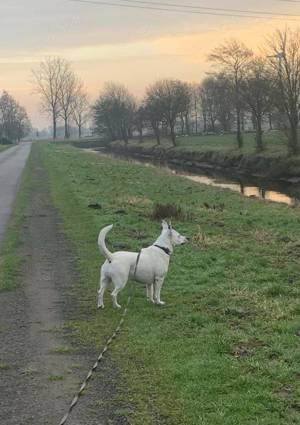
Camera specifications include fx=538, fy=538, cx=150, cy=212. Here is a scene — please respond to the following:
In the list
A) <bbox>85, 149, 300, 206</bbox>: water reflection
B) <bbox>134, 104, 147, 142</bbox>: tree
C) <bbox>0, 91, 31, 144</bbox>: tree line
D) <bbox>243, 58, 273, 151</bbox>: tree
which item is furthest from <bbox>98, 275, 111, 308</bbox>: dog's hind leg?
<bbox>0, 91, 31, 144</bbox>: tree line

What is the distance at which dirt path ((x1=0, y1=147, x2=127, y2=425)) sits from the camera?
5.87 metres

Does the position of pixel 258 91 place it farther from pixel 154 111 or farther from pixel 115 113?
pixel 115 113

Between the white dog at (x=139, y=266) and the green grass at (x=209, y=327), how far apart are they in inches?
14.5

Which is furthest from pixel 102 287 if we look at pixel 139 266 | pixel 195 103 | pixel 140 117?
pixel 195 103

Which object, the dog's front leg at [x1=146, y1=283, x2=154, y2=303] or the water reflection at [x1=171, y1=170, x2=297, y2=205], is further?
the water reflection at [x1=171, y1=170, x2=297, y2=205]

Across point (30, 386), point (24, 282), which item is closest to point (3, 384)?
point (30, 386)

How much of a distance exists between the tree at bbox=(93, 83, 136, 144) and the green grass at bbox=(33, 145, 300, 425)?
10859cm

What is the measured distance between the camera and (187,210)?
73.3ft

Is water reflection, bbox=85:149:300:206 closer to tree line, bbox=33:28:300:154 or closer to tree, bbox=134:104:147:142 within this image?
tree line, bbox=33:28:300:154

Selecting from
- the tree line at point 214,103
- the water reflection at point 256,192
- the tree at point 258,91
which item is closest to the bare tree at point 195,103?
the tree line at point 214,103

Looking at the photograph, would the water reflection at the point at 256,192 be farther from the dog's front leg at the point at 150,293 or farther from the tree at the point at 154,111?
the tree at the point at 154,111

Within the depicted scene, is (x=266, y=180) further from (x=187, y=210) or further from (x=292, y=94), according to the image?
(x=187, y=210)

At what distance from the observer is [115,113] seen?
12738 cm

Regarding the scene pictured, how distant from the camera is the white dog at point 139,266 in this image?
9.21 metres
